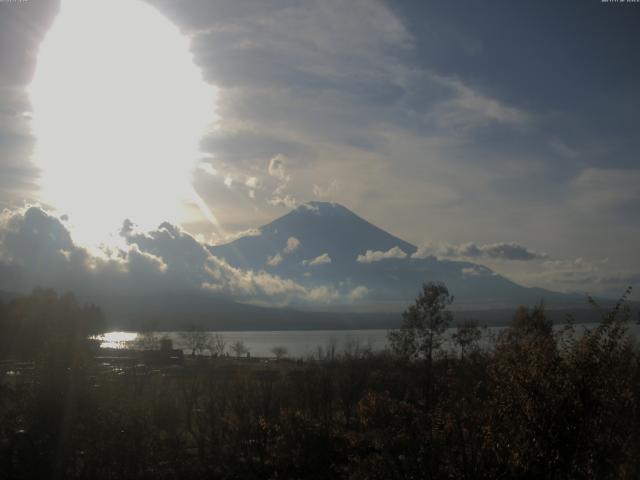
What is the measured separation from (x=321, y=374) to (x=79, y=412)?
35.6ft

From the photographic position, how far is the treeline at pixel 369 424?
6.68 m

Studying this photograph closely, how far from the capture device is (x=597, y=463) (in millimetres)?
7156

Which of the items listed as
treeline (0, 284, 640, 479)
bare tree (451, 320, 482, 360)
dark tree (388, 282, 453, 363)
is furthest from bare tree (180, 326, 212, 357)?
treeline (0, 284, 640, 479)

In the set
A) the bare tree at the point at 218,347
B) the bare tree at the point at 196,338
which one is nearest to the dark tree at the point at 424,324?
the bare tree at the point at 218,347

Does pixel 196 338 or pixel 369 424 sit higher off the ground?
pixel 369 424

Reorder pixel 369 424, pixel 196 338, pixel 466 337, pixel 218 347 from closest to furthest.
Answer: pixel 369 424 < pixel 466 337 < pixel 218 347 < pixel 196 338

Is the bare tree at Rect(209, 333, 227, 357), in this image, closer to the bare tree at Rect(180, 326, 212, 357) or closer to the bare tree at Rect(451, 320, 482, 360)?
the bare tree at Rect(180, 326, 212, 357)

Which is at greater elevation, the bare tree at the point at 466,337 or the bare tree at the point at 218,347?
the bare tree at the point at 466,337

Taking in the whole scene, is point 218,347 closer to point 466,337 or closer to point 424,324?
point 466,337

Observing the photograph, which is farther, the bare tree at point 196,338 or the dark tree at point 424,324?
the bare tree at point 196,338

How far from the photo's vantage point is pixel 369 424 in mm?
11000

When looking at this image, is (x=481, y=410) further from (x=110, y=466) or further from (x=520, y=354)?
(x=110, y=466)

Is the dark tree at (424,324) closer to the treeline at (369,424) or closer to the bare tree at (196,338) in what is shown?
the treeline at (369,424)

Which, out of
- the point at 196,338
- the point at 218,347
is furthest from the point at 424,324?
the point at 196,338
